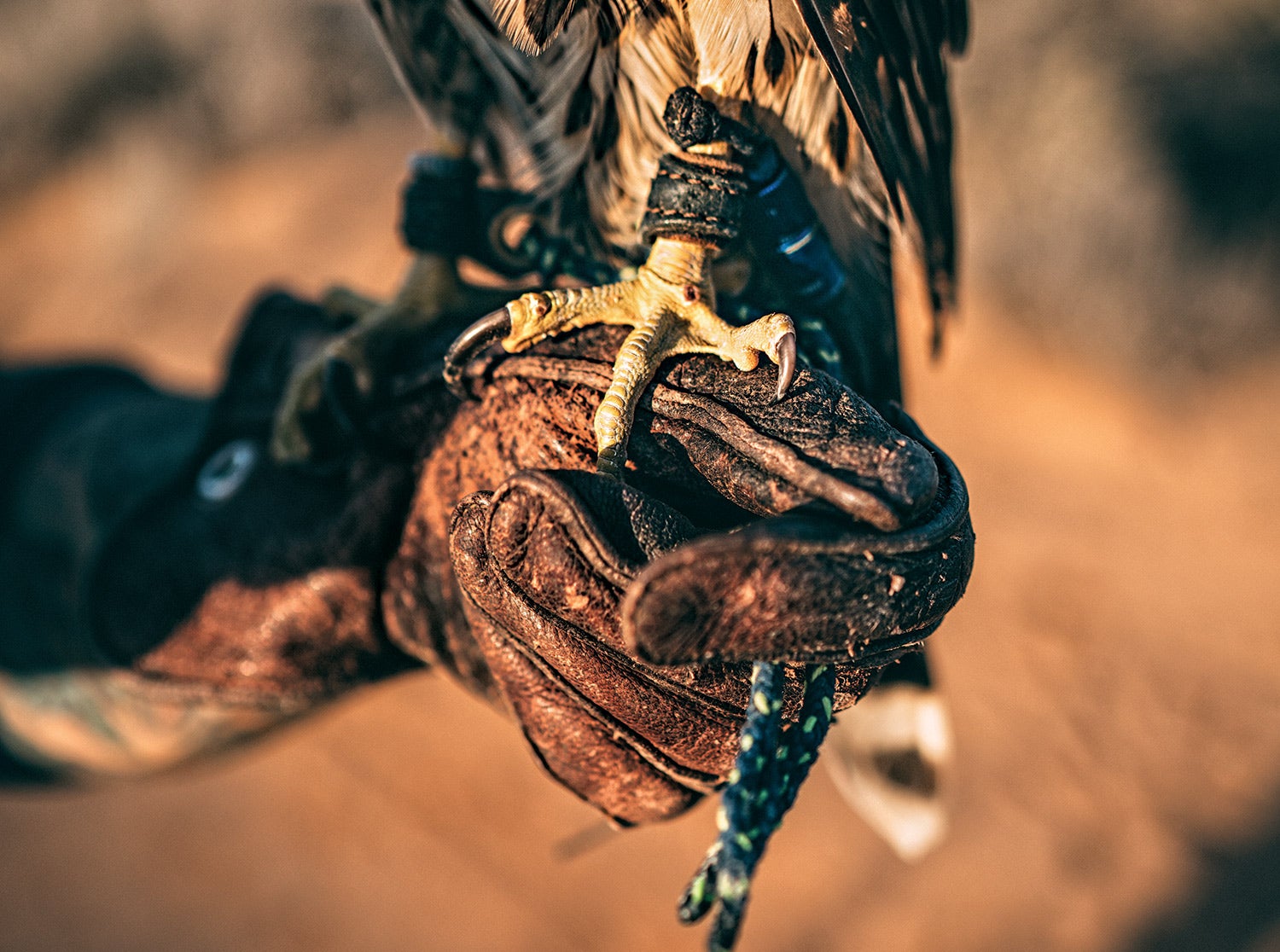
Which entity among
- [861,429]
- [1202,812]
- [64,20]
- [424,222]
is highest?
[64,20]

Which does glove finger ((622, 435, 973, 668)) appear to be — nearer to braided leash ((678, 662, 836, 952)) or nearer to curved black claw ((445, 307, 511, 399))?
braided leash ((678, 662, 836, 952))

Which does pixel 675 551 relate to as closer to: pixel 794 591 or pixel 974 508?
pixel 794 591

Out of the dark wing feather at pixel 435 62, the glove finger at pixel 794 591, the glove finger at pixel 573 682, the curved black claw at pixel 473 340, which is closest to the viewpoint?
the glove finger at pixel 794 591

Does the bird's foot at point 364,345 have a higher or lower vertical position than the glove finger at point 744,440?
higher

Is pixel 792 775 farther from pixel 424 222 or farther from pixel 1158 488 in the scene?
pixel 1158 488

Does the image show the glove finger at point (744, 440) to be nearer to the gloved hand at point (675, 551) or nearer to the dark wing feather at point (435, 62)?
the gloved hand at point (675, 551)

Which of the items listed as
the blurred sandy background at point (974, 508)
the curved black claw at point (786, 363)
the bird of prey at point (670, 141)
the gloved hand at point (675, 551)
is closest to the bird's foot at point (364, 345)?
the bird of prey at point (670, 141)

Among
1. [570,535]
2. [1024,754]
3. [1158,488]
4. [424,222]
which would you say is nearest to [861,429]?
[570,535]

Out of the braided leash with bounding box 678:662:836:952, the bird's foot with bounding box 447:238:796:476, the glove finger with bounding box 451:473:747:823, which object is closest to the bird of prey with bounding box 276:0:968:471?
the bird's foot with bounding box 447:238:796:476
